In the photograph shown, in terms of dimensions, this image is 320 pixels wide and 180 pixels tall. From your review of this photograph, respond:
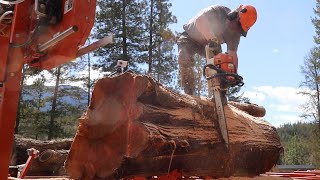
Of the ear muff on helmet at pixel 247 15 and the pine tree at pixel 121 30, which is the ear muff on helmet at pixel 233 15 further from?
the pine tree at pixel 121 30

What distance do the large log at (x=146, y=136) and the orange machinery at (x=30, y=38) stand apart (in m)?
0.62

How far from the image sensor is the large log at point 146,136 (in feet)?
10.2

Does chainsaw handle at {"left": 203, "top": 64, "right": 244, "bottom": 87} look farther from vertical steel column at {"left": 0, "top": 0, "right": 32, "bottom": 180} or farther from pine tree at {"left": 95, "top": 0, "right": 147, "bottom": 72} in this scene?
pine tree at {"left": 95, "top": 0, "right": 147, "bottom": 72}

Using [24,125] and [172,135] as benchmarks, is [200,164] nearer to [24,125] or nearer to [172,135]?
[172,135]

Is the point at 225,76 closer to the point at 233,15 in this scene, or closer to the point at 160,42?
the point at 233,15

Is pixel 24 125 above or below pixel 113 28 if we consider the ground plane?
below

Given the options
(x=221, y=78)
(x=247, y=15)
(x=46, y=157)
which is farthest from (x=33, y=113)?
(x=221, y=78)

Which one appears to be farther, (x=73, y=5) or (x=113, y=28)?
(x=113, y=28)

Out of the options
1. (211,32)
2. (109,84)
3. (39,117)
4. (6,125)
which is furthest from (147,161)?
(39,117)

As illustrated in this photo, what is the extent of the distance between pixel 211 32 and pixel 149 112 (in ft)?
7.58

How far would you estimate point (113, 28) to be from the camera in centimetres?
2286

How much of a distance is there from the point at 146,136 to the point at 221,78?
113 centimetres

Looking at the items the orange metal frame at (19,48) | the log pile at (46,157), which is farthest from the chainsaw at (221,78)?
the log pile at (46,157)

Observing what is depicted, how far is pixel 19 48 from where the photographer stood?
272cm
